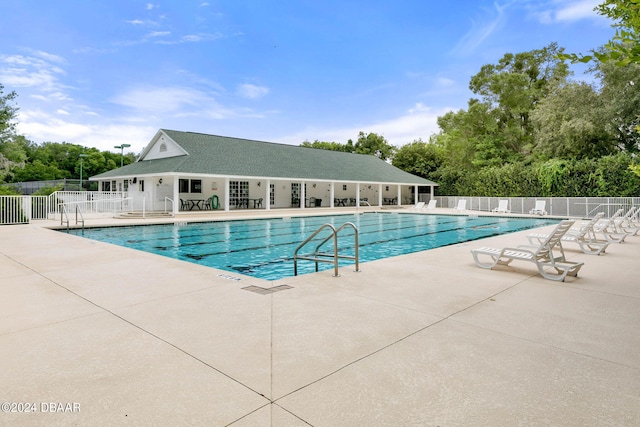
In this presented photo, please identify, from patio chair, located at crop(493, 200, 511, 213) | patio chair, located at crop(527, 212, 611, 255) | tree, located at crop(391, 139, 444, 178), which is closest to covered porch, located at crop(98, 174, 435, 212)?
tree, located at crop(391, 139, 444, 178)

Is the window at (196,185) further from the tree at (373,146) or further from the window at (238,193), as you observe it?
the tree at (373,146)

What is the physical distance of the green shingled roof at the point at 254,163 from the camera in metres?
24.6

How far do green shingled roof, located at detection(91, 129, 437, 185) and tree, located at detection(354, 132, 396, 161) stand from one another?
18.6 meters

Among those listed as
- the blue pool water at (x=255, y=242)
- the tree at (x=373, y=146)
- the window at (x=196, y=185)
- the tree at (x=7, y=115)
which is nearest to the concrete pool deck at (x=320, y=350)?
the blue pool water at (x=255, y=242)

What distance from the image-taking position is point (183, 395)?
2510mm

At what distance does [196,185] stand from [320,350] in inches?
980

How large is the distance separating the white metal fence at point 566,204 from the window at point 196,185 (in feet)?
69.4

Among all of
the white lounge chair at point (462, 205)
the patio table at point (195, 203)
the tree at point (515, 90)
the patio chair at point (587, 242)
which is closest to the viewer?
the patio chair at point (587, 242)

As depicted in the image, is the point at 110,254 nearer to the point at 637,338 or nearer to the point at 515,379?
the point at 515,379

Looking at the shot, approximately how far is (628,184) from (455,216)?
10.5m

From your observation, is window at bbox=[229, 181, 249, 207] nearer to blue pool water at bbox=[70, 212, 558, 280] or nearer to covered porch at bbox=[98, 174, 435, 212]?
covered porch at bbox=[98, 174, 435, 212]

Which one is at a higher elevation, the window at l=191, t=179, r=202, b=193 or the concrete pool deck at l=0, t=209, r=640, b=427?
the window at l=191, t=179, r=202, b=193

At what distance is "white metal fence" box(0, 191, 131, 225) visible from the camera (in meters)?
16.4

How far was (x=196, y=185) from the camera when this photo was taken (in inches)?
1038
